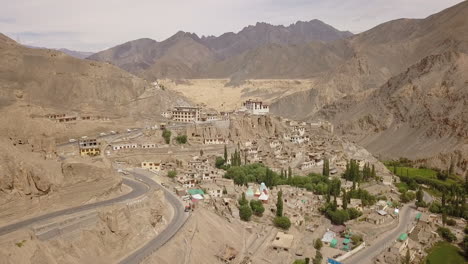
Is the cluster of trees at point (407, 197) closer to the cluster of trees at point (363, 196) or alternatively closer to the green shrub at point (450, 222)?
the cluster of trees at point (363, 196)

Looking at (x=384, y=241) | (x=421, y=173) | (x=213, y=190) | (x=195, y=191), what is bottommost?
(x=384, y=241)

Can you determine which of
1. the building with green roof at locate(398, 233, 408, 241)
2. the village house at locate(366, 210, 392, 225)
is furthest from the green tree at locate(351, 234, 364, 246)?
the building with green roof at locate(398, 233, 408, 241)

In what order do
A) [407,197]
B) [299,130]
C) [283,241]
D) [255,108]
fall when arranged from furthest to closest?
[255,108] → [299,130] → [407,197] → [283,241]

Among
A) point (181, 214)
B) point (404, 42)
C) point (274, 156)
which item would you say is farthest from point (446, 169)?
point (404, 42)

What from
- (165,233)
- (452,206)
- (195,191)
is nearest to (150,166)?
(195,191)

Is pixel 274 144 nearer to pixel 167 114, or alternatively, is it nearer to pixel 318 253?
pixel 167 114

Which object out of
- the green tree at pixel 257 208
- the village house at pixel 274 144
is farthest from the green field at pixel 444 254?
the village house at pixel 274 144

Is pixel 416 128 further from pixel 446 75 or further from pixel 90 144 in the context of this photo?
pixel 90 144
